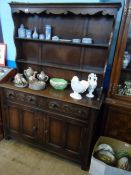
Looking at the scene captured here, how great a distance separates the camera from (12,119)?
2031 mm

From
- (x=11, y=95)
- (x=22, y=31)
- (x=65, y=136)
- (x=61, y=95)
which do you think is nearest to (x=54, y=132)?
(x=65, y=136)

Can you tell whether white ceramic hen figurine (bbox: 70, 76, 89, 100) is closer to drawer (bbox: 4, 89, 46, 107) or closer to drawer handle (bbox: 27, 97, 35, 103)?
drawer (bbox: 4, 89, 46, 107)

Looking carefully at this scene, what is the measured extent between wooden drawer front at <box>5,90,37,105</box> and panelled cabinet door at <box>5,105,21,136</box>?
0.42ft

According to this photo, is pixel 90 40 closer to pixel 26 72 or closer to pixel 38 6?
pixel 38 6

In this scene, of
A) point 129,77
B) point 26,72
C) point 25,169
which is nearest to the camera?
point 129,77

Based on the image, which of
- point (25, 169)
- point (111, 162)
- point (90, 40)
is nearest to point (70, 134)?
point (111, 162)

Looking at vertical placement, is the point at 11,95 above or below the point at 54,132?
above

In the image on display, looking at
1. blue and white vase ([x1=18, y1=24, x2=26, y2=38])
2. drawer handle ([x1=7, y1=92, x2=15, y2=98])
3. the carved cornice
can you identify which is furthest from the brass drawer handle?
the carved cornice

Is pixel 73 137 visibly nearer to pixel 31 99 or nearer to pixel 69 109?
pixel 69 109

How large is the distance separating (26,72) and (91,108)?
39.4 inches

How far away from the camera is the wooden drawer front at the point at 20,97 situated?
1.78 m

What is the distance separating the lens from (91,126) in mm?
1593

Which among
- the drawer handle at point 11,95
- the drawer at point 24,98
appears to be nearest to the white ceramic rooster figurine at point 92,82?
the drawer at point 24,98

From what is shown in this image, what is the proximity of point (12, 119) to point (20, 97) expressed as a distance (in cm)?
39
